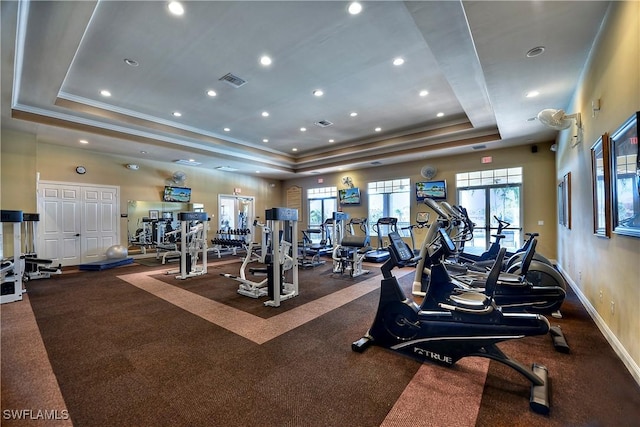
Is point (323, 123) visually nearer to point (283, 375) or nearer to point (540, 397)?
point (283, 375)

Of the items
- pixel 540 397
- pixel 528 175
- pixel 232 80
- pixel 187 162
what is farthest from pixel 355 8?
pixel 187 162

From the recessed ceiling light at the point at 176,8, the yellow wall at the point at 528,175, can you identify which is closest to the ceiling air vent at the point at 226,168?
Answer: the yellow wall at the point at 528,175

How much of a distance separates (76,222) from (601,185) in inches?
417

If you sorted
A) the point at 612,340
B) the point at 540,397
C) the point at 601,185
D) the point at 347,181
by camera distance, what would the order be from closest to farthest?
the point at 540,397
the point at 612,340
the point at 601,185
the point at 347,181

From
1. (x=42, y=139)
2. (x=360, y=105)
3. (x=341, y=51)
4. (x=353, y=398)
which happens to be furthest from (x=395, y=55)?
(x=42, y=139)

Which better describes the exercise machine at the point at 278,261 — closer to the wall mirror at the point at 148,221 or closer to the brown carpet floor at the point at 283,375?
the brown carpet floor at the point at 283,375

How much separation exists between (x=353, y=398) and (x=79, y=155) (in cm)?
914

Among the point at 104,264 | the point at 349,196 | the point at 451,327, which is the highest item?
the point at 349,196

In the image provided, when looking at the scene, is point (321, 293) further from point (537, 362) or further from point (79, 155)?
point (79, 155)

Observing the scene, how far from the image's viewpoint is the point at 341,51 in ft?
12.7

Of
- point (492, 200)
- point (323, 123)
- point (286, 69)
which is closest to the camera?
point (286, 69)

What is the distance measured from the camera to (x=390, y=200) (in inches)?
388

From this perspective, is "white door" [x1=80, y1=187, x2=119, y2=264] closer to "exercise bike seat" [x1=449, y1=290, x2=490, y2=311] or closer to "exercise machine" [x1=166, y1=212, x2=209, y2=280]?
"exercise machine" [x1=166, y1=212, x2=209, y2=280]

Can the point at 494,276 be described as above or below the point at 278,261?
above
